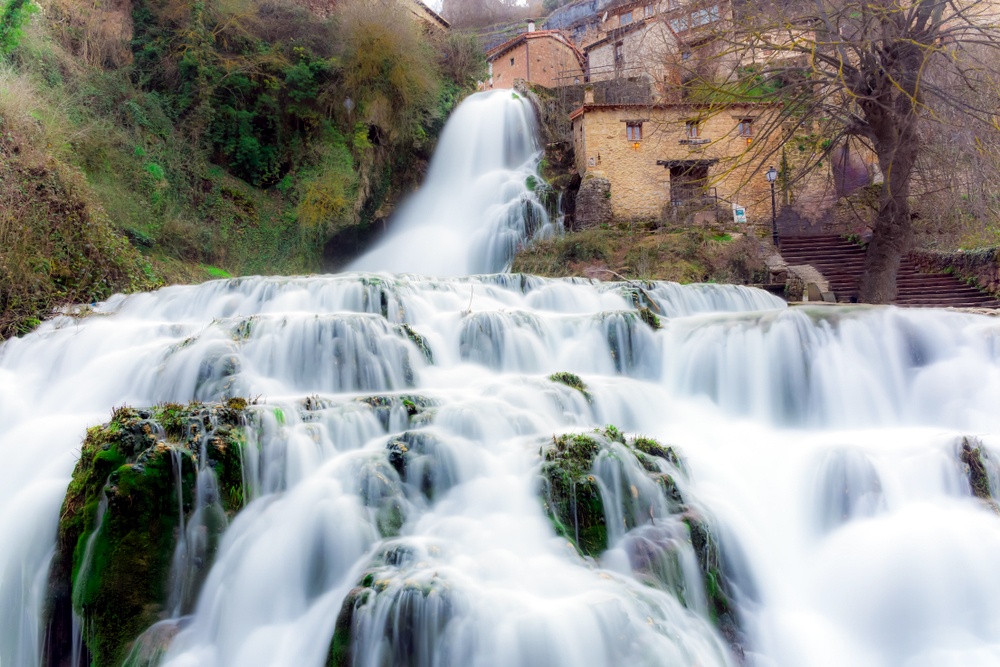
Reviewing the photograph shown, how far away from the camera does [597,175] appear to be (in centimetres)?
2030

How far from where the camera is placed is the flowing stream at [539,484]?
13.7 feet

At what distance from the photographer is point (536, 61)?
2986 cm

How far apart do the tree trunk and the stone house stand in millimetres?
20349

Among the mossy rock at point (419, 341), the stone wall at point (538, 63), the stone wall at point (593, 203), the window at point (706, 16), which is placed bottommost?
the mossy rock at point (419, 341)

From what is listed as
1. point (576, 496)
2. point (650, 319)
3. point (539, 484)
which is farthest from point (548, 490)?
point (650, 319)

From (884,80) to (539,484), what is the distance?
8.12 m

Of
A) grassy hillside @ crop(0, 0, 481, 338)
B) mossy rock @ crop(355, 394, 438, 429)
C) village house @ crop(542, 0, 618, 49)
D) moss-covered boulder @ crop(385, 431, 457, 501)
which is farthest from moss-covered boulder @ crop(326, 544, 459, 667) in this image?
village house @ crop(542, 0, 618, 49)

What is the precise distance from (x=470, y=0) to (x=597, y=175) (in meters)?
33.1

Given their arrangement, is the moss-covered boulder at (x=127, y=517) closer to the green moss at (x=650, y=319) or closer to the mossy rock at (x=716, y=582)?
the mossy rock at (x=716, y=582)

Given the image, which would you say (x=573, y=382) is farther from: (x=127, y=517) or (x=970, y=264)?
(x=970, y=264)

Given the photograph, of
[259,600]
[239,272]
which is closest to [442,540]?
[259,600]

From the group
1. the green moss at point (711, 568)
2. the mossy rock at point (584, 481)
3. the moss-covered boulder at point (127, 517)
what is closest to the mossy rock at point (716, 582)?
the green moss at point (711, 568)

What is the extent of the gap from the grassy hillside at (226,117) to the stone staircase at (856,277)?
11105 millimetres

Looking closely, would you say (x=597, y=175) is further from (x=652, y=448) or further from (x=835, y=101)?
(x=652, y=448)
